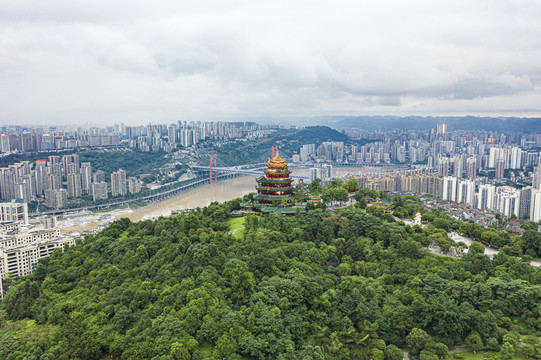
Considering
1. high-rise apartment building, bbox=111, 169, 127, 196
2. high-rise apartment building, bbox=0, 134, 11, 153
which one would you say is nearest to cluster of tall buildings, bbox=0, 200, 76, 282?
high-rise apartment building, bbox=111, 169, 127, 196

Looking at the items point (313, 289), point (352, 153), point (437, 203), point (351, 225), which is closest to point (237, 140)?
point (352, 153)

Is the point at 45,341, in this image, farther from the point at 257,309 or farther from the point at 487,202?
the point at 487,202

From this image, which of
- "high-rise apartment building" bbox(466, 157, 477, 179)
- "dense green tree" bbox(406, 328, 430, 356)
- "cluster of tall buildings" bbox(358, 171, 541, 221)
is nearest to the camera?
"dense green tree" bbox(406, 328, 430, 356)

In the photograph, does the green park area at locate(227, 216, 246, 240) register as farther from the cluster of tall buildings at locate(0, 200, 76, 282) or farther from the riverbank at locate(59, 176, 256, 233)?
the riverbank at locate(59, 176, 256, 233)

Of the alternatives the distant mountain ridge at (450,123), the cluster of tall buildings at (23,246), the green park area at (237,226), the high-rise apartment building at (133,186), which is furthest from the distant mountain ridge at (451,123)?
the cluster of tall buildings at (23,246)

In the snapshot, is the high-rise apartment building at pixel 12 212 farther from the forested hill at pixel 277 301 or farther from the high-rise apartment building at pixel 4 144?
the high-rise apartment building at pixel 4 144

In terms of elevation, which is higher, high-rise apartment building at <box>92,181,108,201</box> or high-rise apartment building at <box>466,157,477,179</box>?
high-rise apartment building at <box>466,157,477,179</box>

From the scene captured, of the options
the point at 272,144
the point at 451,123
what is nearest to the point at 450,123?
the point at 451,123
